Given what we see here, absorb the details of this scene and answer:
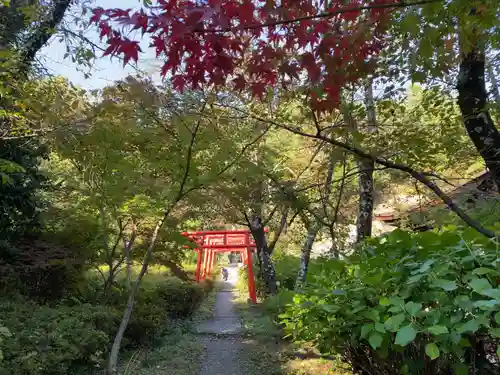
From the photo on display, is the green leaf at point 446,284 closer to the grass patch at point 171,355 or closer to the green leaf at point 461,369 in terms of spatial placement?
the green leaf at point 461,369

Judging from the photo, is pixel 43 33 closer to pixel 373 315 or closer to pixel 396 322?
pixel 373 315

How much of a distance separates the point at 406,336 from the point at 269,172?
3.61m

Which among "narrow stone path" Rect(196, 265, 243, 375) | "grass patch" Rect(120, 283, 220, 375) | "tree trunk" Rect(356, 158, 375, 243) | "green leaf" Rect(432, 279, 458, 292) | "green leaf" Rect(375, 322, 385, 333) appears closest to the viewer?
"green leaf" Rect(432, 279, 458, 292)

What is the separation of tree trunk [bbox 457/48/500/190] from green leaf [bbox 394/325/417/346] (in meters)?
1.95

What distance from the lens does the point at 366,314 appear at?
142cm

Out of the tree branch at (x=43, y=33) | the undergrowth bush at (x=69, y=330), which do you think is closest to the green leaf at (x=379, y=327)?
the undergrowth bush at (x=69, y=330)

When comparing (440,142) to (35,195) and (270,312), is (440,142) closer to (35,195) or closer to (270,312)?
(270,312)

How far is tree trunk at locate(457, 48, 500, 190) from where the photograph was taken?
2604 millimetres

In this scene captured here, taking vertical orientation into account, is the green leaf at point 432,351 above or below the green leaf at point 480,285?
below

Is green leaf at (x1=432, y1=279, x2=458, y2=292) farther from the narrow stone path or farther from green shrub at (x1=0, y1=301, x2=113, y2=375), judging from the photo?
the narrow stone path

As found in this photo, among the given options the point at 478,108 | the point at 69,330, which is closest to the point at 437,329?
the point at 478,108

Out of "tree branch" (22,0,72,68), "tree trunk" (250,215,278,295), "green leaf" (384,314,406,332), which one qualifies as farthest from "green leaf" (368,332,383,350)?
"tree trunk" (250,215,278,295)

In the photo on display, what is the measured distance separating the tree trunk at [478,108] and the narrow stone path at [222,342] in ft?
12.4

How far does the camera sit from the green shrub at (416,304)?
1.12m
